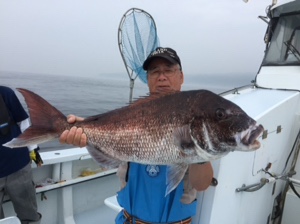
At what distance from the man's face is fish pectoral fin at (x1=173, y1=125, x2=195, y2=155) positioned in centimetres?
63

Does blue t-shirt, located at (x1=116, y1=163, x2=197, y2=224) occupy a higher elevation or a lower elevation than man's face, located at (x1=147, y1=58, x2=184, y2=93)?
lower

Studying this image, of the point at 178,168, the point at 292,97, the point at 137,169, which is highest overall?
the point at 292,97

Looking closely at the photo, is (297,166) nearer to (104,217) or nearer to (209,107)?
(209,107)

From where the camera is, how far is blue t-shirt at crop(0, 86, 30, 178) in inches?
127

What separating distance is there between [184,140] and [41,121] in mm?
990

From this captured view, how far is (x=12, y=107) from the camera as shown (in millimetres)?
3389

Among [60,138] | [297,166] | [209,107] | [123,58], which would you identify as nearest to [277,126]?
[297,166]

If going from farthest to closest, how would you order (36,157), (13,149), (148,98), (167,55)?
(36,157) < (13,149) < (167,55) < (148,98)

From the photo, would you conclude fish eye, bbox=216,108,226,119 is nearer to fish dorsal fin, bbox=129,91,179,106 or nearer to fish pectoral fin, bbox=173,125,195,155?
fish pectoral fin, bbox=173,125,195,155

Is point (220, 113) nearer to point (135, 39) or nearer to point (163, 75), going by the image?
point (163, 75)

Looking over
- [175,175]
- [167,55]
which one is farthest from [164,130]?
[167,55]

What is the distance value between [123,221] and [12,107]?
2129 millimetres

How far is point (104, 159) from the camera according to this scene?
6.20 feet

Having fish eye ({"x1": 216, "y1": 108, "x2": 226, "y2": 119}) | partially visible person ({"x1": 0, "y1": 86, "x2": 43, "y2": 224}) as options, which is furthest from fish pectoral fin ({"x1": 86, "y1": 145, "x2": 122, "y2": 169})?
partially visible person ({"x1": 0, "y1": 86, "x2": 43, "y2": 224})
